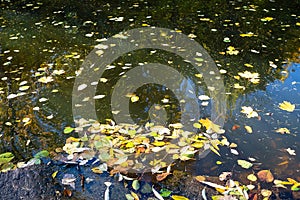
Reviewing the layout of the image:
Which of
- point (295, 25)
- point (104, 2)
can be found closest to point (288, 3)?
point (295, 25)

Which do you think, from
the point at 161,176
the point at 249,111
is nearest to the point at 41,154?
the point at 161,176

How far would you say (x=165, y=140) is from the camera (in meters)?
1.88

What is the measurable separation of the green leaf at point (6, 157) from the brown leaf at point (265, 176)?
1.45 meters

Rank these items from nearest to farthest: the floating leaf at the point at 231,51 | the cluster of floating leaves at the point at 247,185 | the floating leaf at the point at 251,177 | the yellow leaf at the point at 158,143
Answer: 1. the cluster of floating leaves at the point at 247,185
2. the floating leaf at the point at 251,177
3. the yellow leaf at the point at 158,143
4. the floating leaf at the point at 231,51

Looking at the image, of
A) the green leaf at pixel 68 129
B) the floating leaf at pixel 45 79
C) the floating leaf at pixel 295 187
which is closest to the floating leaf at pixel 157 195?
the floating leaf at pixel 295 187

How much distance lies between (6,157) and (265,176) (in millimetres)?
1519

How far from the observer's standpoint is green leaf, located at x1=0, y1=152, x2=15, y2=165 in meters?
1.79

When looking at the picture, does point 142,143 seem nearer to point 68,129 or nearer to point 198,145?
point 198,145

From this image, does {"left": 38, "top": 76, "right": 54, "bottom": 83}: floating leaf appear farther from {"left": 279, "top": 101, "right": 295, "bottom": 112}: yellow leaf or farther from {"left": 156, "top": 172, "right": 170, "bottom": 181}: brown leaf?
{"left": 279, "top": 101, "right": 295, "bottom": 112}: yellow leaf

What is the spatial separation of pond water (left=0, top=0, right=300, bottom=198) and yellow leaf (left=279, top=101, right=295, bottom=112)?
4cm

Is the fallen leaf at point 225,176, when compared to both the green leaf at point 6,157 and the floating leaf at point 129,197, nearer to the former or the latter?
the floating leaf at point 129,197

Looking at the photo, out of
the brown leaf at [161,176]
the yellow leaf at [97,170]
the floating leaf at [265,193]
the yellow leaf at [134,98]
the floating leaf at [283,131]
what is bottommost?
the yellow leaf at [97,170]

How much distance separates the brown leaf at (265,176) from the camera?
1.60m

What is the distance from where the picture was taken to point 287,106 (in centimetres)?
215
